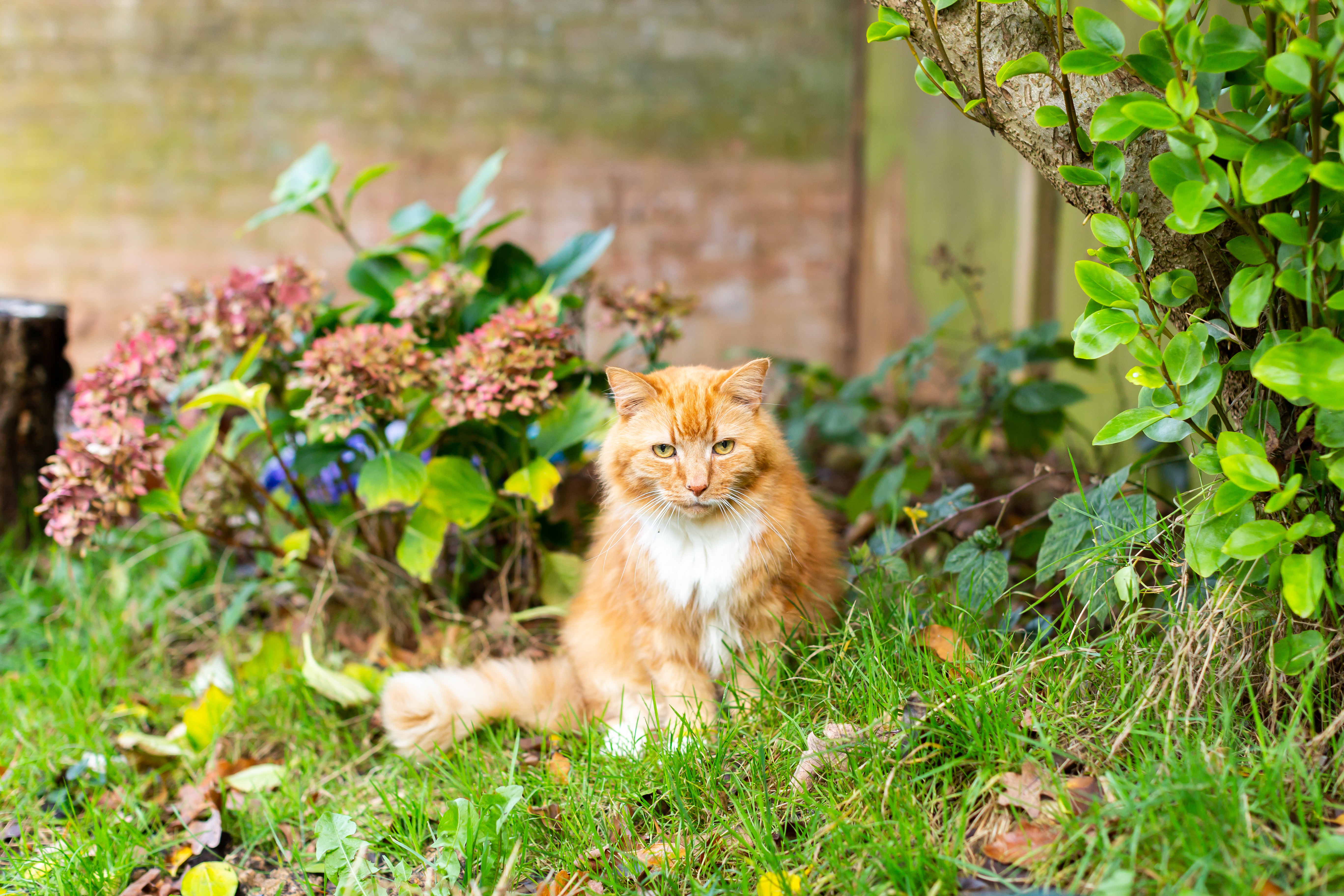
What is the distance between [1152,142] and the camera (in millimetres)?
1360

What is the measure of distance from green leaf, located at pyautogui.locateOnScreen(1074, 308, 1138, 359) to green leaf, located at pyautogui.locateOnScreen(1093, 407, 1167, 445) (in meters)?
0.10

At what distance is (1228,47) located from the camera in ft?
3.75

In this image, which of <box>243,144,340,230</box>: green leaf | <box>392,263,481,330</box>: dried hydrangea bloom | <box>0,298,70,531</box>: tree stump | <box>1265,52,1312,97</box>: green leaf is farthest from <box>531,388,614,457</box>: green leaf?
<box>0,298,70,531</box>: tree stump

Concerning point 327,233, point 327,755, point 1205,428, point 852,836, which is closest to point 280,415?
point 327,755

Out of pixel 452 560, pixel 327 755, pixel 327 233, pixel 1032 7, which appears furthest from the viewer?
pixel 327 233

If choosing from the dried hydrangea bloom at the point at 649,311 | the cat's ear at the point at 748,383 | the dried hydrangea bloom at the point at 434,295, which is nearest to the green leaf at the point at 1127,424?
the cat's ear at the point at 748,383

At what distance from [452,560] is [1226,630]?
1.90 m

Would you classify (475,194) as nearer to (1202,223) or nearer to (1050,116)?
(1050,116)

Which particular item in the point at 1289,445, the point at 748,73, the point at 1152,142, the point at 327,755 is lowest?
the point at 327,755

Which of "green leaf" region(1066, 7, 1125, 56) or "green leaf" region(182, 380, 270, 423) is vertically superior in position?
"green leaf" region(1066, 7, 1125, 56)

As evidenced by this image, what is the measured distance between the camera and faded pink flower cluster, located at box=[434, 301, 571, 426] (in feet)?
6.49

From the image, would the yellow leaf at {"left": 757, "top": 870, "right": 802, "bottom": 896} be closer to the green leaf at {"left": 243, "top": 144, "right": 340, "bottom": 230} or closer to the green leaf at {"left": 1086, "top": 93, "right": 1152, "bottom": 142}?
the green leaf at {"left": 1086, "top": 93, "right": 1152, "bottom": 142}

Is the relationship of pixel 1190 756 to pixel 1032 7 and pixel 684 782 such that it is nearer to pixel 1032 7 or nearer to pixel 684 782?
pixel 684 782

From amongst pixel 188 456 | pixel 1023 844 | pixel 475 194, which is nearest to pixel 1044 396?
pixel 1023 844
